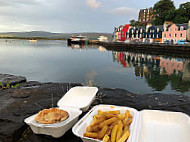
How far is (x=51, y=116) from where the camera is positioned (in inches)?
110

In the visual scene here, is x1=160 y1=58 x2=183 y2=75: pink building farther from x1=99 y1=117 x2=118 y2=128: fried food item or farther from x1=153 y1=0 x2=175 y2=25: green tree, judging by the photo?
x1=153 y1=0 x2=175 y2=25: green tree

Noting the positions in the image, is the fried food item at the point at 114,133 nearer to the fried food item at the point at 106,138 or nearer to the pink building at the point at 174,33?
the fried food item at the point at 106,138

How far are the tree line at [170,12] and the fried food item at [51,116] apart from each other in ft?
228

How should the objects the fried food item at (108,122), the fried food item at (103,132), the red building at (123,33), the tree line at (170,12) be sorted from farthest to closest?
the red building at (123,33) < the tree line at (170,12) < the fried food item at (108,122) < the fried food item at (103,132)

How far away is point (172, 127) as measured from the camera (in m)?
3.10

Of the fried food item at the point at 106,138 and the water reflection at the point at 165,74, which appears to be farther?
the water reflection at the point at 165,74

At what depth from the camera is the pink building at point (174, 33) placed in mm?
47556

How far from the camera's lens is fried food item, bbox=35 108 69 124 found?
273 centimetres

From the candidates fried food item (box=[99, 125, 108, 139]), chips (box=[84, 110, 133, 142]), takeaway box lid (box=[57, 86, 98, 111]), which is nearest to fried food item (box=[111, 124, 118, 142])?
chips (box=[84, 110, 133, 142])

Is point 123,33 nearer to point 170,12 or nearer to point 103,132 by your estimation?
point 170,12

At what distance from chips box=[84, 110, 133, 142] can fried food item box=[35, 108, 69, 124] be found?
21.6 inches

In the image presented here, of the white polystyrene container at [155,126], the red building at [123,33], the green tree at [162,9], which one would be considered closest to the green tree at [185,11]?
the green tree at [162,9]

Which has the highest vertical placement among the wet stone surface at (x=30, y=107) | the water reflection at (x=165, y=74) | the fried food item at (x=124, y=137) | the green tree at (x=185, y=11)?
the green tree at (x=185, y=11)

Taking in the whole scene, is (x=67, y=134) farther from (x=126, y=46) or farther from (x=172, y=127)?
(x=126, y=46)
